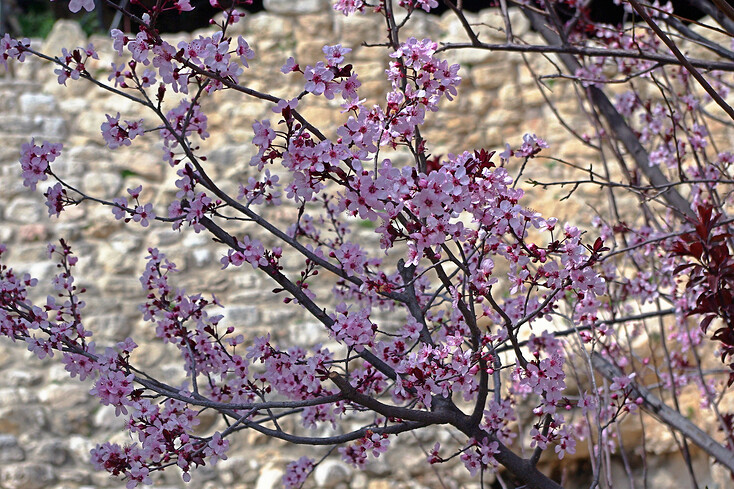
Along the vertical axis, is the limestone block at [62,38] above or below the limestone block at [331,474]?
above

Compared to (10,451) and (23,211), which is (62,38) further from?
(10,451)

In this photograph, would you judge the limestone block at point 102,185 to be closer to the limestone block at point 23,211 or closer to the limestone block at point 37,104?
the limestone block at point 23,211

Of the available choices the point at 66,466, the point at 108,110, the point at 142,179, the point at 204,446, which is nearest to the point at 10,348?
the point at 66,466

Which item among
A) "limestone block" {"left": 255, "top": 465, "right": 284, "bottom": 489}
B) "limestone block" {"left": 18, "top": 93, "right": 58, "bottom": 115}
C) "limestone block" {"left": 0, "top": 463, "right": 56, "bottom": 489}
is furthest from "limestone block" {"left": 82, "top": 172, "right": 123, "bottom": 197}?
"limestone block" {"left": 255, "top": 465, "right": 284, "bottom": 489}

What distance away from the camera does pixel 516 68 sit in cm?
435

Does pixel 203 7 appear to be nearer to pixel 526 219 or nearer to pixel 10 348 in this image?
pixel 10 348

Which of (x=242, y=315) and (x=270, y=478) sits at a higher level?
(x=242, y=315)

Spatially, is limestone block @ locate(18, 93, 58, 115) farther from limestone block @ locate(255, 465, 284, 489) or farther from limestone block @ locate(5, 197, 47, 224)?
limestone block @ locate(255, 465, 284, 489)

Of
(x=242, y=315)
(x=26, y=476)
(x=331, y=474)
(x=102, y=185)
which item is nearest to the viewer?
(x=26, y=476)

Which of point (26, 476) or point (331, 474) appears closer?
point (26, 476)

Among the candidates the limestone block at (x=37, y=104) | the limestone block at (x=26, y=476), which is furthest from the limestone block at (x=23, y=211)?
the limestone block at (x=26, y=476)

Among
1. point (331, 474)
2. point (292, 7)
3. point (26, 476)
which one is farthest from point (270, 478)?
point (292, 7)

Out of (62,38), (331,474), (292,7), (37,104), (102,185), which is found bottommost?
(331,474)

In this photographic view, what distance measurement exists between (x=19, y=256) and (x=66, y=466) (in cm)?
111
